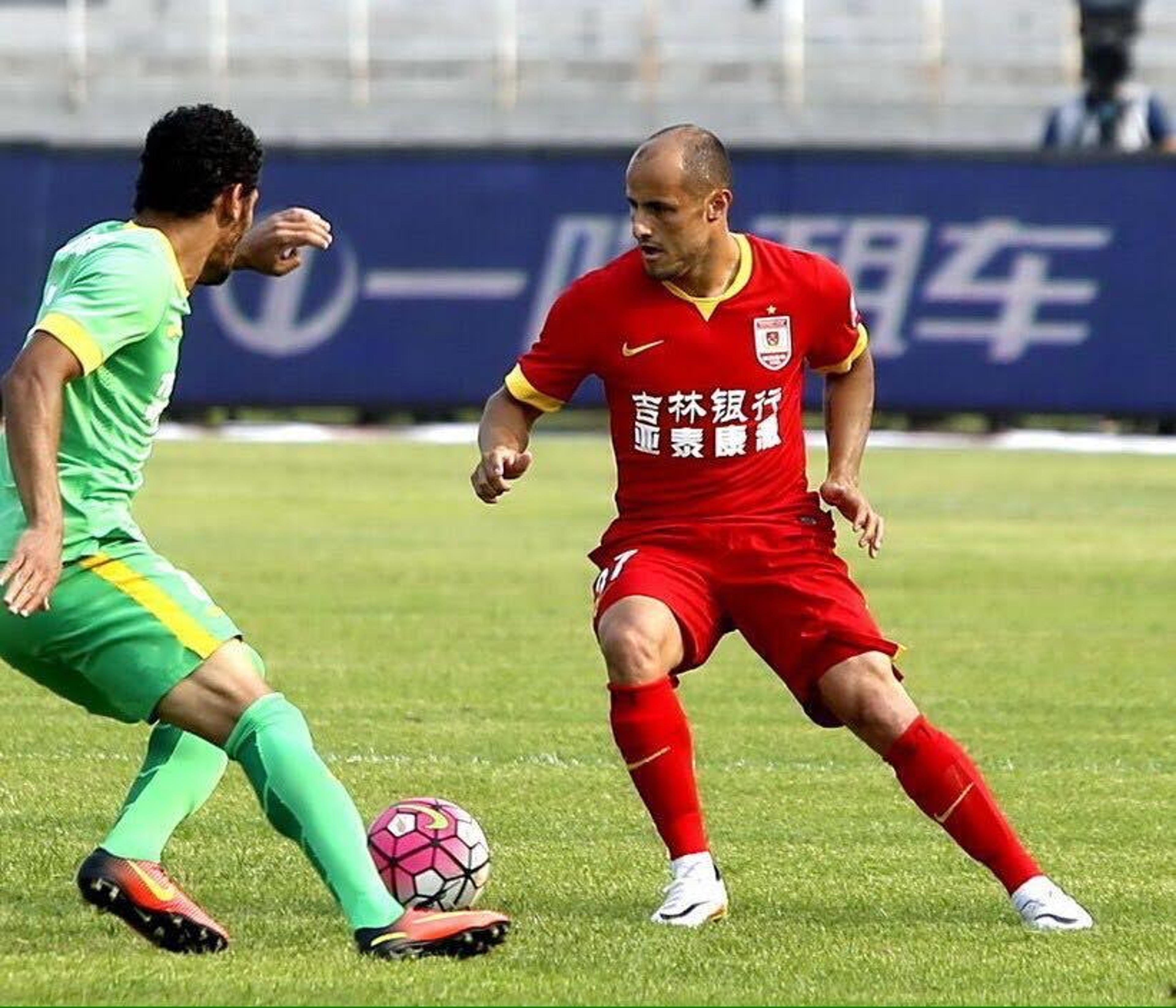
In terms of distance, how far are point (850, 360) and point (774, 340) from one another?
333 mm

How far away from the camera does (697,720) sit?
10438 millimetres

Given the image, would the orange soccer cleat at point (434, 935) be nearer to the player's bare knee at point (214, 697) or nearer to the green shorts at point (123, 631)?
the player's bare knee at point (214, 697)

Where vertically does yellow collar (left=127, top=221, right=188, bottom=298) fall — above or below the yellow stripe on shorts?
above

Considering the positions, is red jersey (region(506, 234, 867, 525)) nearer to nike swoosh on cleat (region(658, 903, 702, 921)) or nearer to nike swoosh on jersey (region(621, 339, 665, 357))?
nike swoosh on jersey (region(621, 339, 665, 357))

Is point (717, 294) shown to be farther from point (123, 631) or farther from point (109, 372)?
point (123, 631)

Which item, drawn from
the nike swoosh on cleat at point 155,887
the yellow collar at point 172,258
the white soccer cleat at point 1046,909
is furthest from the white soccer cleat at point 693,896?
the yellow collar at point 172,258

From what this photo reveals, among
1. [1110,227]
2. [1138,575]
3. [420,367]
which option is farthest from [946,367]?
[1138,575]

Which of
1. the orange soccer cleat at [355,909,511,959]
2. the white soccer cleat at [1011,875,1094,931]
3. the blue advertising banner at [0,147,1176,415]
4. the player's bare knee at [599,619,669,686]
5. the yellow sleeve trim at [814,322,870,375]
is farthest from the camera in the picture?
the blue advertising banner at [0,147,1176,415]

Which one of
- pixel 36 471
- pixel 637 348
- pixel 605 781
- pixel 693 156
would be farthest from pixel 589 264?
pixel 36 471

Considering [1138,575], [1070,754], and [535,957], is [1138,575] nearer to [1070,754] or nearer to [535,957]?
[1070,754]

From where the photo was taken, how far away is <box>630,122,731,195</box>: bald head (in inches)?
273

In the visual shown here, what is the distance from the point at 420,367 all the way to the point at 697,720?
14.1m

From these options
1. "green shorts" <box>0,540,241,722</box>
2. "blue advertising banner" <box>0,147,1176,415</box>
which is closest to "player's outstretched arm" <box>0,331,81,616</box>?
"green shorts" <box>0,540,241,722</box>

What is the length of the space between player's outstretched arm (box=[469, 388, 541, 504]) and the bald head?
2.35 ft
